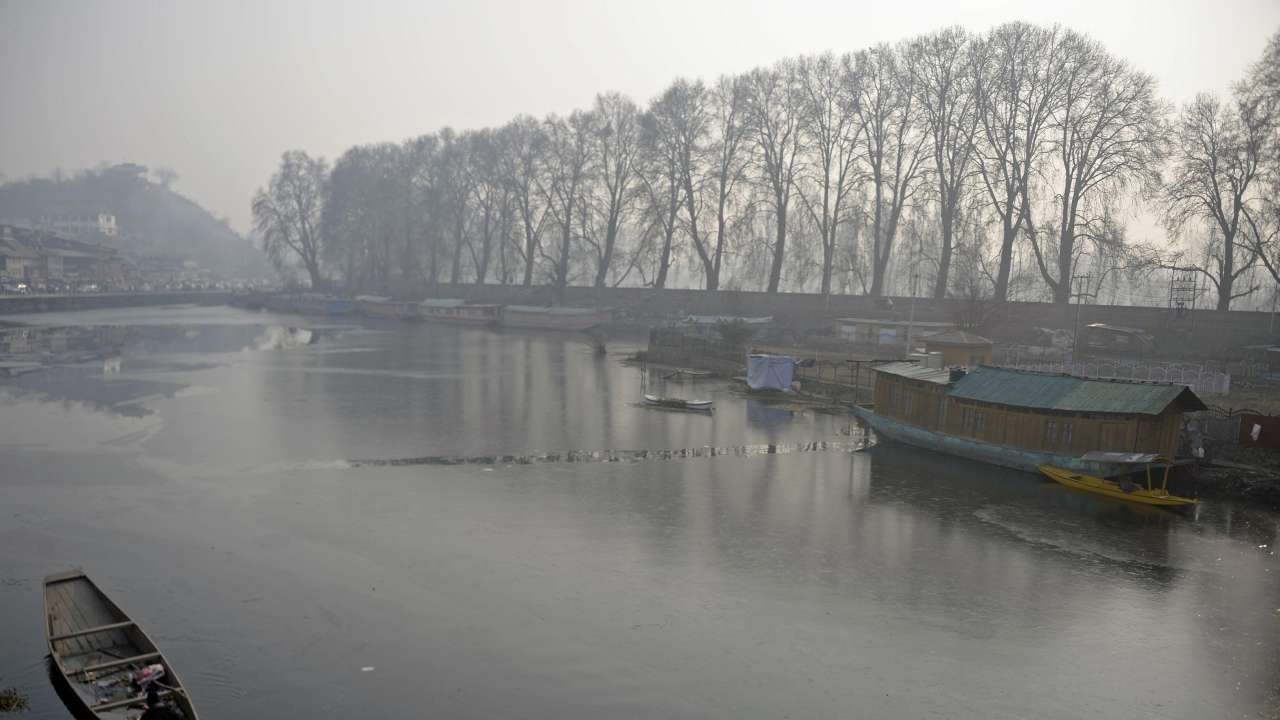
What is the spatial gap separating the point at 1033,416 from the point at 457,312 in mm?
76832

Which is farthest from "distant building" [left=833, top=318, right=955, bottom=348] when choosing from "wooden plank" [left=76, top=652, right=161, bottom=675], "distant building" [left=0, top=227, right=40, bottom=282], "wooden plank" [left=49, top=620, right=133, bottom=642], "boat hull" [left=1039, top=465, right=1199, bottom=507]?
"distant building" [left=0, top=227, right=40, bottom=282]

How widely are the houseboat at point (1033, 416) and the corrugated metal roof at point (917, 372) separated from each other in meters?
0.04

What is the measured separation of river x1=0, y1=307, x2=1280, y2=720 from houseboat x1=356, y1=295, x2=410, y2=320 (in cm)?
7038

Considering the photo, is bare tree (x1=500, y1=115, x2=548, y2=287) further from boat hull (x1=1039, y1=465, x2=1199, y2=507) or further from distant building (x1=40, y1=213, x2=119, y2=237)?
distant building (x1=40, y1=213, x2=119, y2=237)

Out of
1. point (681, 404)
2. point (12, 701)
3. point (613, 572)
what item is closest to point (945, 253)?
point (681, 404)

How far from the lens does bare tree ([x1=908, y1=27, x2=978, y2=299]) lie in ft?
209

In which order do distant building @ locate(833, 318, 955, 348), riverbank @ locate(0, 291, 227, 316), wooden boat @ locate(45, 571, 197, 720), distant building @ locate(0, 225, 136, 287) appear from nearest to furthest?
wooden boat @ locate(45, 571, 197, 720) < distant building @ locate(833, 318, 955, 348) < riverbank @ locate(0, 291, 227, 316) < distant building @ locate(0, 225, 136, 287)

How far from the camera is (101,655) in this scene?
12289 millimetres

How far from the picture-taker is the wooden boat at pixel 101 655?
10930 millimetres

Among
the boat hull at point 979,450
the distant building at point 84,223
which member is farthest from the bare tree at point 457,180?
the distant building at point 84,223

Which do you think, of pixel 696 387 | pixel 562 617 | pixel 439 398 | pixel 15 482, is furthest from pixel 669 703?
pixel 696 387

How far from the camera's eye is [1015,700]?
1316 cm

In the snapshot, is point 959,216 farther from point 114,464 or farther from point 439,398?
point 114,464

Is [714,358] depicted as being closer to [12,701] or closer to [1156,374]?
[1156,374]
